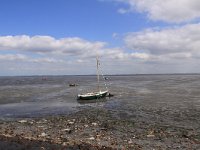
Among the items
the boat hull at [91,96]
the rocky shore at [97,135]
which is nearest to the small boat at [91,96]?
the boat hull at [91,96]

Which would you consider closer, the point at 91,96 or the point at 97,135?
the point at 97,135

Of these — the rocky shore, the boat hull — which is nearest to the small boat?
the boat hull

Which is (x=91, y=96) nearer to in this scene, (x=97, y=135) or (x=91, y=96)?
(x=91, y=96)

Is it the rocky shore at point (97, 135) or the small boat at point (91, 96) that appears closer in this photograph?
the rocky shore at point (97, 135)

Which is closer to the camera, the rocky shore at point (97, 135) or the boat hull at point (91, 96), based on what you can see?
the rocky shore at point (97, 135)

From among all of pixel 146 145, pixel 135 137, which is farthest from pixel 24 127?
pixel 146 145

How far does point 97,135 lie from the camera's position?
30391 mm

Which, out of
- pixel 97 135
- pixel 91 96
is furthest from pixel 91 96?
pixel 97 135

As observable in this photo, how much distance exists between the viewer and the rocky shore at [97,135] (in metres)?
24.2

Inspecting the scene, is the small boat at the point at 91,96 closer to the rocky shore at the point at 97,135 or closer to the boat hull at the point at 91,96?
the boat hull at the point at 91,96

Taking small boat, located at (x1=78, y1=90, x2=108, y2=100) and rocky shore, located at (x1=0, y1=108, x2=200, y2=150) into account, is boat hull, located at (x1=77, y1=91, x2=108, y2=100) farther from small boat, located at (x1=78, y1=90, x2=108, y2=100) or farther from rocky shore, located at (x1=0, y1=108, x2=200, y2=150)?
rocky shore, located at (x1=0, y1=108, x2=200, y2=150)

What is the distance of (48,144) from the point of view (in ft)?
77.9

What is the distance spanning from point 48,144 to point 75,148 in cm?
226

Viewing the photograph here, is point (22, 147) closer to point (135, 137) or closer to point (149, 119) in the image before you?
point (135, 137)
